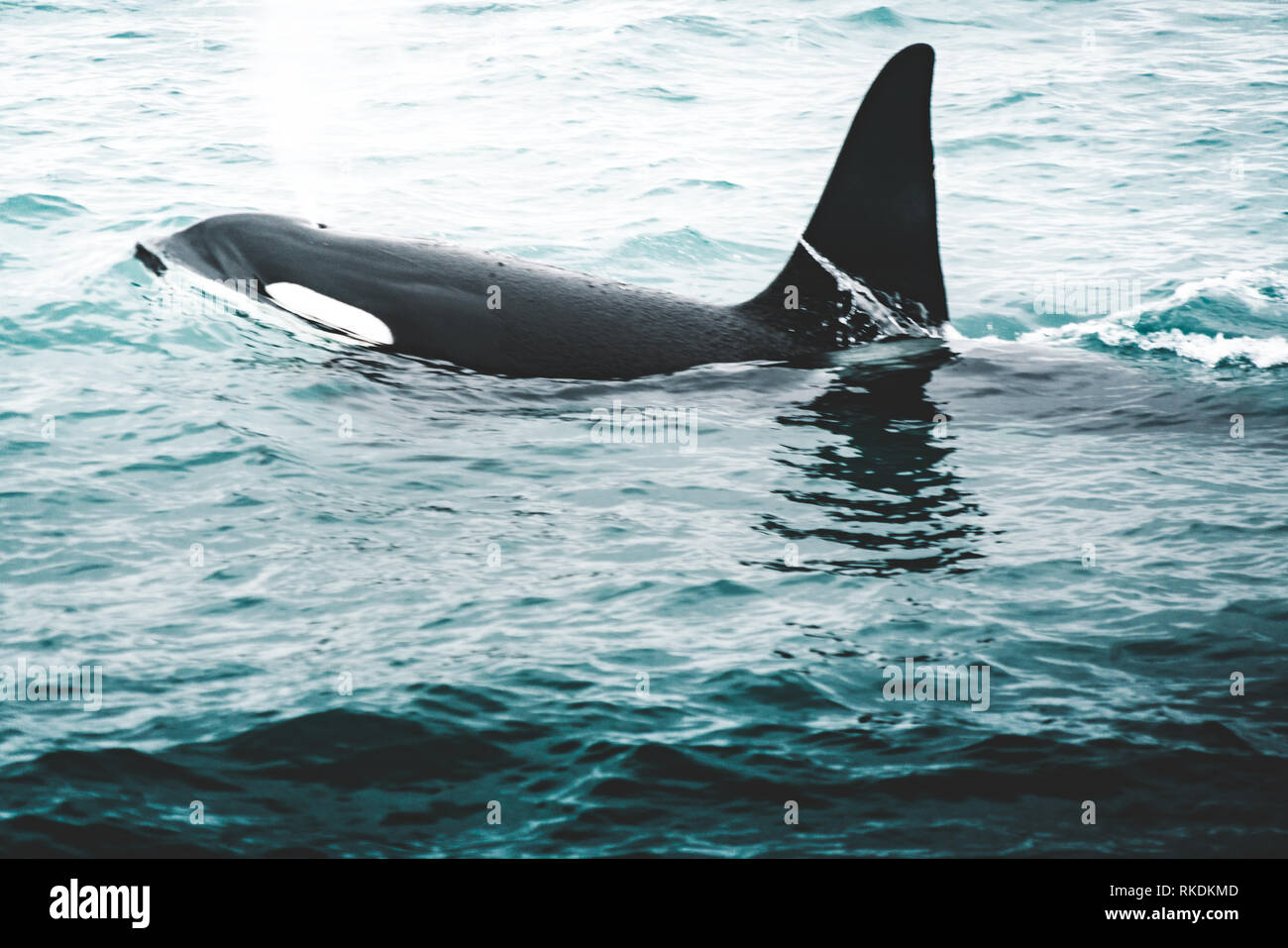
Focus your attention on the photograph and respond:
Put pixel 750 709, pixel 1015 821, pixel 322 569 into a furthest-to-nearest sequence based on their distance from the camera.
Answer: pixel 322 569, pixel 750 709, pixel 1015 821

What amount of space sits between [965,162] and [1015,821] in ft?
54.9

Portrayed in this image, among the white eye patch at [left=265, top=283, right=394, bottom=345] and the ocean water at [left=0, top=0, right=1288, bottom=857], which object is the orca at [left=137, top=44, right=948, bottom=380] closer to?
the white eye patch at [left=265, top=283, right=394, bottom=345]

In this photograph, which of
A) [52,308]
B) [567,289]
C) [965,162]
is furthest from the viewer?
[965,162]

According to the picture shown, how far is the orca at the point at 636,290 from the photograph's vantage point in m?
9.48

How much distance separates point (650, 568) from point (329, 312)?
386 cm

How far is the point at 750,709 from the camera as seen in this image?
5.75m

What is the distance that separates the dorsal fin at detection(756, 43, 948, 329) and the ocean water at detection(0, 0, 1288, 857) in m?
0.47

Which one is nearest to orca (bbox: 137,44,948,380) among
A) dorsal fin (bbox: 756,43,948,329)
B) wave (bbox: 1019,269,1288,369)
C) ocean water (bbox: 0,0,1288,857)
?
dorsal fin (bbox: 756,43,948,329)

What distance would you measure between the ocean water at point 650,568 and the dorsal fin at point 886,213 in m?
0.47

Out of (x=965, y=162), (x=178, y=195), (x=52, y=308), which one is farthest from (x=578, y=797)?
(x=965, y=162)

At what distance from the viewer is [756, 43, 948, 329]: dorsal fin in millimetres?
9578

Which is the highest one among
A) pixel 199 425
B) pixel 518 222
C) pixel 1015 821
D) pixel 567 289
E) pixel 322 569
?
pixel 518 222

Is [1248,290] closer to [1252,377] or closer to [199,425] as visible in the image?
[1252,377]

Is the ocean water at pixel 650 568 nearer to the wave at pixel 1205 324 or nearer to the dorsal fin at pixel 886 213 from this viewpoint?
the wave at pixel 1205 324
